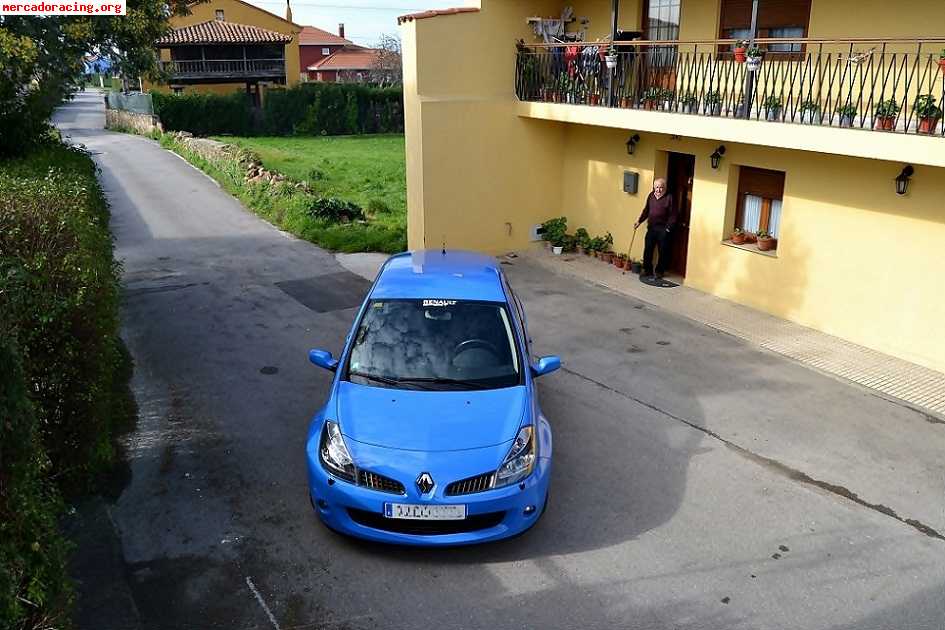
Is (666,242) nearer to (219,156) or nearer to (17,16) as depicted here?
(17,16)

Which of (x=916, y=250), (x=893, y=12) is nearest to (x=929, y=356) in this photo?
(x=916, y=250)

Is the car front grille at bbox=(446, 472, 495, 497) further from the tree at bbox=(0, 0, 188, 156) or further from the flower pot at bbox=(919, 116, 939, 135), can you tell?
the tree at bbox=(0, 0, 188, 156)

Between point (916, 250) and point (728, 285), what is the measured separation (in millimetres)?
3077

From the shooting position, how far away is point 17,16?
9.56m

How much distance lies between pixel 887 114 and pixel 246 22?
5040 cm

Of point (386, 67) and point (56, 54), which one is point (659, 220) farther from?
point (386, 67)

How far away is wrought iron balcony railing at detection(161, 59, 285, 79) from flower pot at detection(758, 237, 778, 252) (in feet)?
138

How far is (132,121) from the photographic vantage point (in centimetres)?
3794

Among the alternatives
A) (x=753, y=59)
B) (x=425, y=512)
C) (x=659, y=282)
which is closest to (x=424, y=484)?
(x=425, y=512)

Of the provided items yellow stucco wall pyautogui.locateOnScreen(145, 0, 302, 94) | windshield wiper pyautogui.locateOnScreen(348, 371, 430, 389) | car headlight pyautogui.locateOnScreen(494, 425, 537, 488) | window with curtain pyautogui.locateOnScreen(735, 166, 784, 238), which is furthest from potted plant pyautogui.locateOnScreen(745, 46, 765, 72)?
yellow stucco wall pyautogui.locateOnScreen(145, 0, 302, 94)

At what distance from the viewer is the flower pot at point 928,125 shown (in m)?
8.90

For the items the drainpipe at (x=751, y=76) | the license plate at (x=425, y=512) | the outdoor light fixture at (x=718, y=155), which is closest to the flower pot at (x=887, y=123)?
the drainpipe at (x=751, y=76)

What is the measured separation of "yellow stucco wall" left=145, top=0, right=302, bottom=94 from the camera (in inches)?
1907

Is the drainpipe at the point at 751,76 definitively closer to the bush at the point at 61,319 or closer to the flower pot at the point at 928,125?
the flower pot at the point at 928,125
